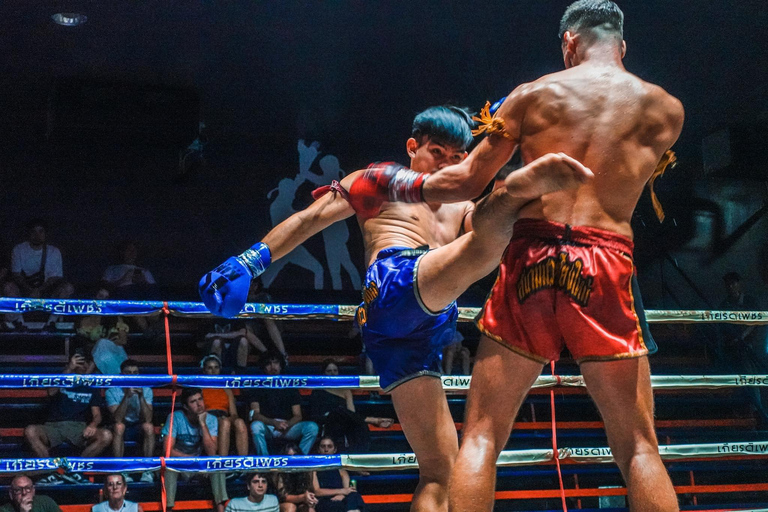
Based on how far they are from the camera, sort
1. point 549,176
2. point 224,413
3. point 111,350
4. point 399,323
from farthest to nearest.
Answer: point 111,350, point 224,413, point 399,323, point 549,176

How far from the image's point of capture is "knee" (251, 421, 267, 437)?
16.7 feet

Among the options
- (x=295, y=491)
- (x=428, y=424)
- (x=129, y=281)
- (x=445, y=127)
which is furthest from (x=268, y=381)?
(x=129, y=281)

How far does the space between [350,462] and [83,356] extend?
2.52 meters

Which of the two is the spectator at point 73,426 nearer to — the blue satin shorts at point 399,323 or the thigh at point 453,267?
the blue satin shorts at point 399,323

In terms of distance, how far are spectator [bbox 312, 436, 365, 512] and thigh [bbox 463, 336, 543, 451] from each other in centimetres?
274

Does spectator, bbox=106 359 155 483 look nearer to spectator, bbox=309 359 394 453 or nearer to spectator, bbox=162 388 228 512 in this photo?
spectator, bbox=162 388 228 512

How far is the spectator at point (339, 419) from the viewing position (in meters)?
5.15

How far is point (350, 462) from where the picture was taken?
325cm

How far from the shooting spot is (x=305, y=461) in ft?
10.7

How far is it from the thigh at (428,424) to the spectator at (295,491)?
7.47 feet

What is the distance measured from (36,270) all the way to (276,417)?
2346 millimetres

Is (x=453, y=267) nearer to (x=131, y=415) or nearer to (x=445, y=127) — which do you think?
(x=445, y=127)

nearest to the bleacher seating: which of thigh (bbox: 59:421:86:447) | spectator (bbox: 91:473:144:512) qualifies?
thigh (bbox: 59:421:86:447)

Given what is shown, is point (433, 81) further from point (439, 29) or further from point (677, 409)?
point (677, 409)
